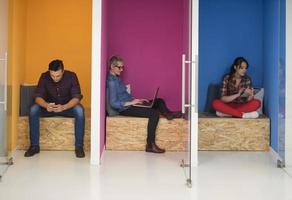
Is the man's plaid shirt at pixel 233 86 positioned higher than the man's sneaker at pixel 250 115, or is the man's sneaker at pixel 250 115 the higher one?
the man's plaid shirt at pixel 233 86

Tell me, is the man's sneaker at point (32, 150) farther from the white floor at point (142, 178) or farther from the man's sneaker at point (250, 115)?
the man's sneaker at point (250, 115)

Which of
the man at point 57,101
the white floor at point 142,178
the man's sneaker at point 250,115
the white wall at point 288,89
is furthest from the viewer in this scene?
the man's sneaker at point 250,115

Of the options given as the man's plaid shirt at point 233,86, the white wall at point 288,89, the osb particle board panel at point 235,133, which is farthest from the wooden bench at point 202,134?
the white wall at point 288,89

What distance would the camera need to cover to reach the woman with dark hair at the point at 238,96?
247 inches

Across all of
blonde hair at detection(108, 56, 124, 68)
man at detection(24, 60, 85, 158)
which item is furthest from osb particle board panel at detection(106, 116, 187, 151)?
blonde hair at detection(108, 56, 124, 68)

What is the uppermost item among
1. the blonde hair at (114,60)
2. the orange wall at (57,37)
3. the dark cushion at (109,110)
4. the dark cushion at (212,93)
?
the orange wall at (57,37)

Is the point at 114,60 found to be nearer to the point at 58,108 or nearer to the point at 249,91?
the point at 58,108

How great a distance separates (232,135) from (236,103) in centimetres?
48

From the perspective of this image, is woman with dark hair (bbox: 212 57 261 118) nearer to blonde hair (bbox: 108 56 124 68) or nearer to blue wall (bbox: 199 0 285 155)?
blue wall (bbox: 199 0 285 155)

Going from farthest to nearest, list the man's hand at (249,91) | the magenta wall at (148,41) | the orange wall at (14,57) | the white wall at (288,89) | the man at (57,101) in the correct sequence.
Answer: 1. the magenta wall at (148,41)
2. the man's hand at (249,91)
3. the orange wall at (14,57)
4. the man at (57,101)
5. the white wall at (288,89)

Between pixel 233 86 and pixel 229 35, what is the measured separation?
2.71ft

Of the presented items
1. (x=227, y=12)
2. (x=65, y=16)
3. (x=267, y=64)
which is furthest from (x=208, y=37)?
(x=65, y=16)

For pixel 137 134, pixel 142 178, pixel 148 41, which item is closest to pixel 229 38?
pixel 148 41

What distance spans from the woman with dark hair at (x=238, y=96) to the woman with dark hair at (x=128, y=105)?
61 cm
